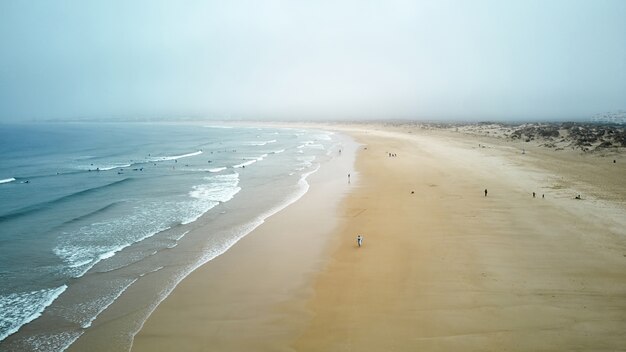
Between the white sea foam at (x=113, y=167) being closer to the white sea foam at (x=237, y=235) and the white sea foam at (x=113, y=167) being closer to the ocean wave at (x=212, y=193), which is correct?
the ocean wave at (x=212, y=193)

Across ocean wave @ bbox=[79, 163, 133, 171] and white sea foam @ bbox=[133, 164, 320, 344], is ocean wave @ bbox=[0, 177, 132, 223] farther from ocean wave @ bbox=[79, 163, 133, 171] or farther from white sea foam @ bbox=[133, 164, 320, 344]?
white sea foam @ bbox=[133, 164, 320, 344]

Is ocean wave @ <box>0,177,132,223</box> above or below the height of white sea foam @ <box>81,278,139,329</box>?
above

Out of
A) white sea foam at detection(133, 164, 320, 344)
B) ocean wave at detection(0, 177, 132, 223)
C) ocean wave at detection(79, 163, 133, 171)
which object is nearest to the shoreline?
white sea foam at detection(133, 164, 320, 344)

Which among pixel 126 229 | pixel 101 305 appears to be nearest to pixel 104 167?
pixel 126 229

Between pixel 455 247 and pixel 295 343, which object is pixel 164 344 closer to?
pixel 295 343

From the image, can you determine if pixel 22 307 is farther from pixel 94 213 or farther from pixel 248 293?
pixel 94 213

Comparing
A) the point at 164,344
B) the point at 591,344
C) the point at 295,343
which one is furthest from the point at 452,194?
the point at 164,344
